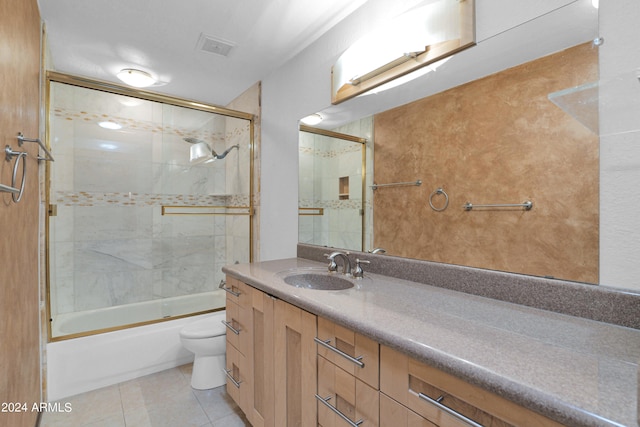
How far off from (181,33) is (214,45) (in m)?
0.22

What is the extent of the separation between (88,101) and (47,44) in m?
0.61

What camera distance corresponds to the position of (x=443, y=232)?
1.30 meters

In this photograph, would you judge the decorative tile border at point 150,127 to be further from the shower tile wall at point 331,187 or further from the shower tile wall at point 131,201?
the shower tile wall at point 331,187

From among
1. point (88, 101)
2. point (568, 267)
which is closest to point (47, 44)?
point (88, 101)

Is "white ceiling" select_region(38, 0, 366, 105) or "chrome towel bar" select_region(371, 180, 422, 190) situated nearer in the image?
"chrome towel bar" select_region(371, 180, 422, 190)

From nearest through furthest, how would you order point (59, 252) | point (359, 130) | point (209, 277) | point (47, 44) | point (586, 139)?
point (586, 139) < point (359, 130) < point (47, 44) < point (59, 252) < point (209, 277)

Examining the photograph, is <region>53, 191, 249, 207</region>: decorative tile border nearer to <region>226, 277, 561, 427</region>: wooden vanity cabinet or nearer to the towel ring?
<region>226, 277, 561, 427</region>: wooden vanity cabinet

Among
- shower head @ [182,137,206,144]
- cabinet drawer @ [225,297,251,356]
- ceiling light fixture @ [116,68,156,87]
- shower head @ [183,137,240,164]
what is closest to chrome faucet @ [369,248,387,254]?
cabinet drawer @ [225,297,251,356]

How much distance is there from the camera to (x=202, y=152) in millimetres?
3088

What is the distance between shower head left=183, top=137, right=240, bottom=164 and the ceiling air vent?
98 centimetres

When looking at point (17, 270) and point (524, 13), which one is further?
point (17, 270)

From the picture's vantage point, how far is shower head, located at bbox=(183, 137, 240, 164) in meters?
3.04

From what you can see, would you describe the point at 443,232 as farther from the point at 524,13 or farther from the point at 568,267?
the point at 524,13

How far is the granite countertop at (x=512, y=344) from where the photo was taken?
0.51 metres
